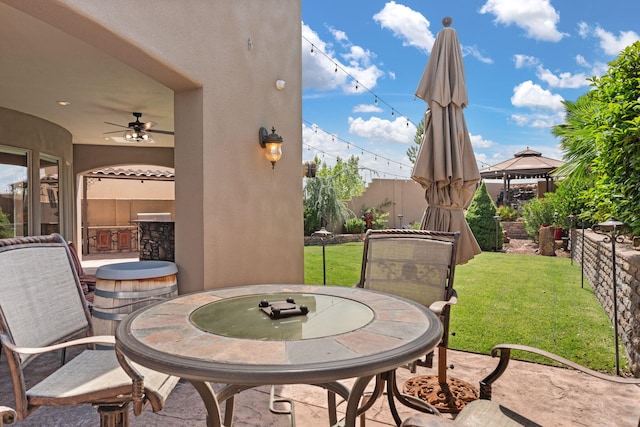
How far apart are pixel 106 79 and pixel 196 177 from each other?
218cm

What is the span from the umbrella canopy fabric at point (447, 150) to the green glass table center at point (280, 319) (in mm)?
1698

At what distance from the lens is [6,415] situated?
132 centimetres

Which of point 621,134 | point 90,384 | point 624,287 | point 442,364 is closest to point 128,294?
point 90,384

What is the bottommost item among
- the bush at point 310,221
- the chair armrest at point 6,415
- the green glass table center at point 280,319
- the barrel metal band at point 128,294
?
the chair armrest at point 6,415

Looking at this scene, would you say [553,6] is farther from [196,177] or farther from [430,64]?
[196,177]

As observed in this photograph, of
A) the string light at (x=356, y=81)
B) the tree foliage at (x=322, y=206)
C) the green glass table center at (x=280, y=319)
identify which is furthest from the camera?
the tree foliage at (x=322, y=206)

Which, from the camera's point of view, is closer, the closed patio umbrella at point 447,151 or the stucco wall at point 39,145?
the closed patio umbrella at point 447,151

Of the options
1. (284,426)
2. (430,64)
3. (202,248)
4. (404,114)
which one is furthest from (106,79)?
(404,114)

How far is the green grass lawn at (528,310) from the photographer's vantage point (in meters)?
3.56

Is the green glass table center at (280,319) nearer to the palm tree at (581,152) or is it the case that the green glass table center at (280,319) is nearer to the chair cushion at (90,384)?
the chair cushion at (90,384)

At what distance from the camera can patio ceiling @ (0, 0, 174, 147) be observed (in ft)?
10.6

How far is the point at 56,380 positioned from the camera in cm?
173

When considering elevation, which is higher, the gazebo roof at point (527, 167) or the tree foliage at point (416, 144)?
the tree foliage at point (416, 144)

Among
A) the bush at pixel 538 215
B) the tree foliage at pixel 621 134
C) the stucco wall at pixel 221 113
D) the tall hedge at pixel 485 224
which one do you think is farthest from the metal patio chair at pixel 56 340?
the bush at pixel 538 215
